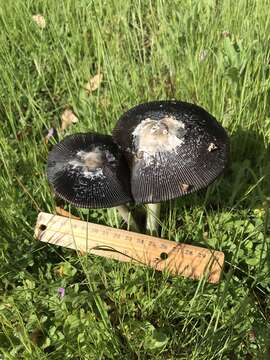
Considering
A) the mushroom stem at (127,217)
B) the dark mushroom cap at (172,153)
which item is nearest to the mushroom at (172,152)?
the dark mushroom cap at (172,153)

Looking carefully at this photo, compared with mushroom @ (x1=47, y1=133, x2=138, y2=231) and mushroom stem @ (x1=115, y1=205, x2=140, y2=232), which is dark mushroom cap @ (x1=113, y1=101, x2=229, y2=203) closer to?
mushroom @ (x1=47, y1=133, x2=138, y2=231)

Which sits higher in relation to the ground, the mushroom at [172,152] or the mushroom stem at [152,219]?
the mushroom at [172,152]

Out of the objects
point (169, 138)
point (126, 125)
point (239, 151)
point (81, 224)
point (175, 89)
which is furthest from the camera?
point (175, 89)

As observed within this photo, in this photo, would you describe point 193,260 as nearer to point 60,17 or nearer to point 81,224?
point 81,224

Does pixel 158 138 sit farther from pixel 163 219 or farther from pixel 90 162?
pixel 163 219

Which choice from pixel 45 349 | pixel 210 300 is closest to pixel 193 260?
pixel 210 300

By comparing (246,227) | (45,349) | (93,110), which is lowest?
(45,349)

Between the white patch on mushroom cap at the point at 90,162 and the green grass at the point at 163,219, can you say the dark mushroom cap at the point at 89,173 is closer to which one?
the white patch on mushroom cap at the point at 90,162
